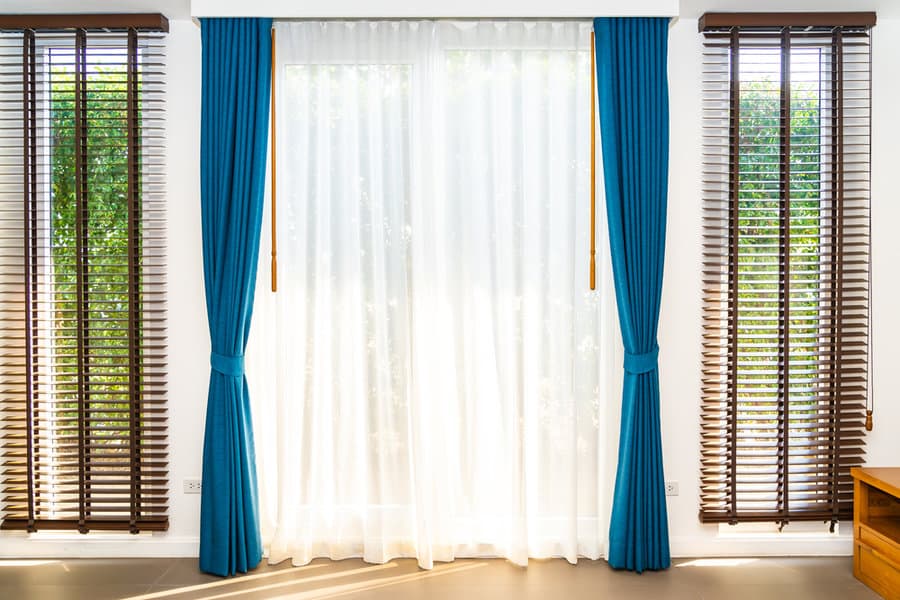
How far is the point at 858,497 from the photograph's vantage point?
3092 millimetres

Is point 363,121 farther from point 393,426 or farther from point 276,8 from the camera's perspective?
point 393,426

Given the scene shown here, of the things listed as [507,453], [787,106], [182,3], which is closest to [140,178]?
[182,3]

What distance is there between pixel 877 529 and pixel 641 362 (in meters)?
1.29

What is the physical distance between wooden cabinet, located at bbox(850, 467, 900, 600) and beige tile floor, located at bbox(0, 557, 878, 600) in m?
0.08

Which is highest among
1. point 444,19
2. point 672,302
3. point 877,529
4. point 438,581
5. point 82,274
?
point 444,19

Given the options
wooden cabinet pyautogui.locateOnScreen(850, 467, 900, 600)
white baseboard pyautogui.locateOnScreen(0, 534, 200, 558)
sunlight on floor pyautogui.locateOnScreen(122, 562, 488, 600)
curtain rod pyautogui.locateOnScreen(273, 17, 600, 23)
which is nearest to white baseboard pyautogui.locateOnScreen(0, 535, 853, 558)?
white baseboard pyautogui.locateOnScreen(0, 534, 200, 558)

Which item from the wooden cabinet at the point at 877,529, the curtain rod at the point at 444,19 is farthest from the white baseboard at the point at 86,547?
the wooden cabinet at the point at 877,529

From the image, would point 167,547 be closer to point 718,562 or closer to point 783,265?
point 718,562

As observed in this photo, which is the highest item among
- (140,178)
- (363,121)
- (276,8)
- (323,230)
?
(276,8)

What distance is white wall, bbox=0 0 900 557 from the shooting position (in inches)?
129

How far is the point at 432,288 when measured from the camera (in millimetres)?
3201

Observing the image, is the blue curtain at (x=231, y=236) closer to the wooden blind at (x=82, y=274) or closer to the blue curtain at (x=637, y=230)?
the wooden blind at (x=82, y=274)

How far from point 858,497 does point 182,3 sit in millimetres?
4009

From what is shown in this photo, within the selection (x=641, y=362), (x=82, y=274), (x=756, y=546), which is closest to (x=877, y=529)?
(x=756, y=546)
